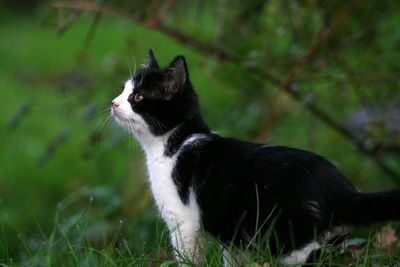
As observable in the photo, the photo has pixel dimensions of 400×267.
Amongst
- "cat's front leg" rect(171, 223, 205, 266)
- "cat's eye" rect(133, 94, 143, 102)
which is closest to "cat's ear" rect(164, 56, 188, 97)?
"cat's eye" rect(133, 94, 143, 102)

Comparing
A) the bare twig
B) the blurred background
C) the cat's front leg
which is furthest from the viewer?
the blurred background

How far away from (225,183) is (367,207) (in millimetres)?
638

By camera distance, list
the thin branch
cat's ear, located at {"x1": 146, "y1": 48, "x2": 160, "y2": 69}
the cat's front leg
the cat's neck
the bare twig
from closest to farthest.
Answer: the cat's front leg < the cat's neck < cat's ear, located at {"x1": 146, "y1": 48, "x2": 160, "y2": 69} < the thin branch < the bare twig

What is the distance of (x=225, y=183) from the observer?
3021 millimetres

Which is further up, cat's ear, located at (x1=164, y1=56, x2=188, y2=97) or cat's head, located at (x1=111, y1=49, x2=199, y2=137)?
cat's ear, located at (x1=164, y1=56, x2=188, y2=97)

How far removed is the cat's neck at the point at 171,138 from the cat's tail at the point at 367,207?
0.94 meters

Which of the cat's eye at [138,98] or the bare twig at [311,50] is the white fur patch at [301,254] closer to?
the cat's eye at [138,98]

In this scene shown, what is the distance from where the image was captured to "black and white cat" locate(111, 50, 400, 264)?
2793mm

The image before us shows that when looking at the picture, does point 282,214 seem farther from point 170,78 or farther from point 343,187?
point 170,78

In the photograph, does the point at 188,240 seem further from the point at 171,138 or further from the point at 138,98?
the point at 138,98

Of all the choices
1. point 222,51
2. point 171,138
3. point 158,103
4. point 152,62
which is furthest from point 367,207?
point 222,51

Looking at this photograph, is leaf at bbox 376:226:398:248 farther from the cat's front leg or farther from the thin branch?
the thin branch

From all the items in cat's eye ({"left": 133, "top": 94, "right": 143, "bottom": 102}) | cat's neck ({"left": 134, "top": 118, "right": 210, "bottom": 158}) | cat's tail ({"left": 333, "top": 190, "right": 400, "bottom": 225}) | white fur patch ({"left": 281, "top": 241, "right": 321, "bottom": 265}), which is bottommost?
white fur patch ({"left": 281, "top": 241, "right": 321, "bottom": 265})

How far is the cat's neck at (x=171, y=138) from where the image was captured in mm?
3422
